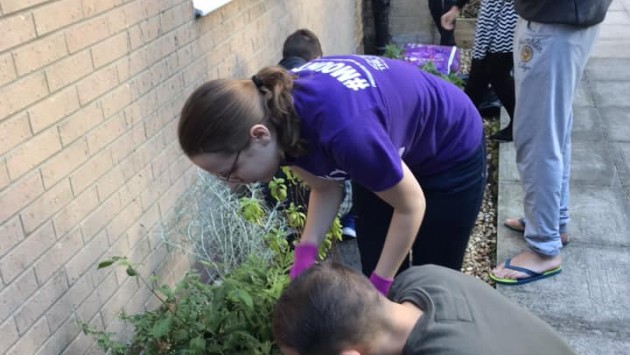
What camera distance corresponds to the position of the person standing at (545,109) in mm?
2682

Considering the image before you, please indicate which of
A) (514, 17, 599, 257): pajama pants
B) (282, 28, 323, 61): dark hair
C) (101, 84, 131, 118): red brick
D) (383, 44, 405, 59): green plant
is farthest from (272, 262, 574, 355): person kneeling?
(383, 44, 405, 59): green plant

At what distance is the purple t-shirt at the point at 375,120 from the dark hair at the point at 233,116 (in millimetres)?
43

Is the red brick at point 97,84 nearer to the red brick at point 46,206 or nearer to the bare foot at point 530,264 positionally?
the red brick at point 46,206

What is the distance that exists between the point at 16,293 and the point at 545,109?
218cm

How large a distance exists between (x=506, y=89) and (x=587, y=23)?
223 centimetres

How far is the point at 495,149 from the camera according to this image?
4.96 meters

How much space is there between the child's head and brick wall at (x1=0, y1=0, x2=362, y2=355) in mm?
718

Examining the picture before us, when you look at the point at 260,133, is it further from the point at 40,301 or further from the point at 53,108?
the point at 40,301

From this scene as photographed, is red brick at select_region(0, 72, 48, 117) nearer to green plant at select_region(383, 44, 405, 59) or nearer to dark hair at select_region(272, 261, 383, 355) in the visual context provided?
dark hair at select_region(272, 261, 383, 355)

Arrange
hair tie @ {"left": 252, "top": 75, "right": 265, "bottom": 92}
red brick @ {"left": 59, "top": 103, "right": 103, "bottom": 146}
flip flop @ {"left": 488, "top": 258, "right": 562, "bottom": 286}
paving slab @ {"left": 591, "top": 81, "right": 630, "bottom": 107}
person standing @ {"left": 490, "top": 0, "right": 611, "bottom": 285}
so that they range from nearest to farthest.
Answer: hair tie @ {"left": 252, "top": 75, "right": 265, "bottom": 92}, red brick @ {"left": 59, "top": 103, "right": 103, "bottom": 146}, person standing @ {"left": 490, "top": 0, "right": 611, "bottom": 285}, flip flop @ {"left": 488, "top": 258, "right": 562, "bottom": 286}, paving slab @ {"left": 591, "top": 81, "right": 630, "bottom": 107}

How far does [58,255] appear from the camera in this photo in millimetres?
2252

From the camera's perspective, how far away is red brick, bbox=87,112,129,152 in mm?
2424

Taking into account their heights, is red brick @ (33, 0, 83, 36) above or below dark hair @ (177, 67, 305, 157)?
above

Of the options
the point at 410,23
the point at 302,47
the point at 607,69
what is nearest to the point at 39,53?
the point at 302,47
